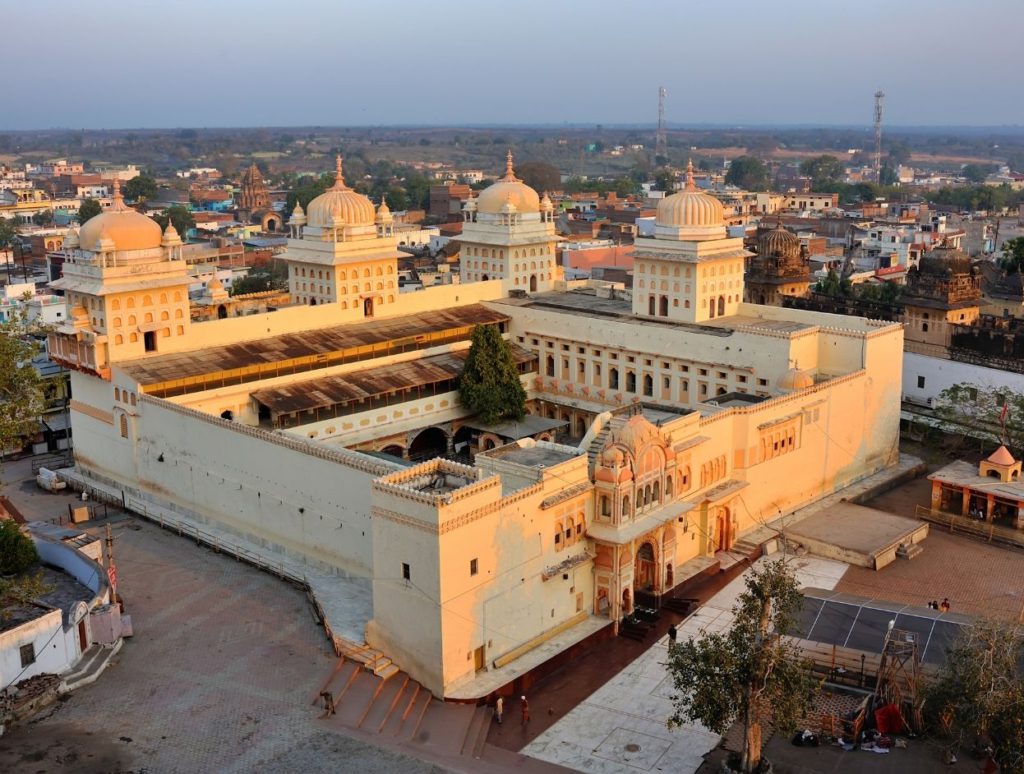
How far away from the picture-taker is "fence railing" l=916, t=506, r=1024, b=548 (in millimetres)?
34188

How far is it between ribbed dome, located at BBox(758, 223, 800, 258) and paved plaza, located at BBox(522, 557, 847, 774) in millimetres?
33172

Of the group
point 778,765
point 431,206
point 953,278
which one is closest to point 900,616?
point 778,765

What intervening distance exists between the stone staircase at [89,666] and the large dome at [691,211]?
84.2 feet

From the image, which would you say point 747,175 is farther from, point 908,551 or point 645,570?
point 645,570

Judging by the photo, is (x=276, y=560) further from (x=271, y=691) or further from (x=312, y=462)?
(x=271, y=691)

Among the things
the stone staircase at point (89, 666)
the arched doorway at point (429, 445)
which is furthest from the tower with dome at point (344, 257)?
the stone staircase at point (89, 666)

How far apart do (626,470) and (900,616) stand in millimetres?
7247

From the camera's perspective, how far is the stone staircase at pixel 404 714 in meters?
22.7

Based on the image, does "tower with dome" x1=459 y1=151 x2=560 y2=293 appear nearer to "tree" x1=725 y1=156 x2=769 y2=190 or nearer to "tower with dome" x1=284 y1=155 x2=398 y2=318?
"tower with dome" x1=284 y1=155 x2=398 y2=318

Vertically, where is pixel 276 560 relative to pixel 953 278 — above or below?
below

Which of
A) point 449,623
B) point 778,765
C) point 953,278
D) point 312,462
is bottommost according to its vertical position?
point 778,765

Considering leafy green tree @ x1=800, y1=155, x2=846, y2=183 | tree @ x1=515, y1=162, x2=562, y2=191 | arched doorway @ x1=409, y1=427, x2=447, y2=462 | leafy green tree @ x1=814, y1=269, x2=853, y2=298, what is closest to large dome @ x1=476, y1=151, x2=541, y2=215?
arched doorway @ x1=409, y1=427, x2=447, y2=462

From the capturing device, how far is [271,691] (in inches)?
950

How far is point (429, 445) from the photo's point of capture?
42.8m
